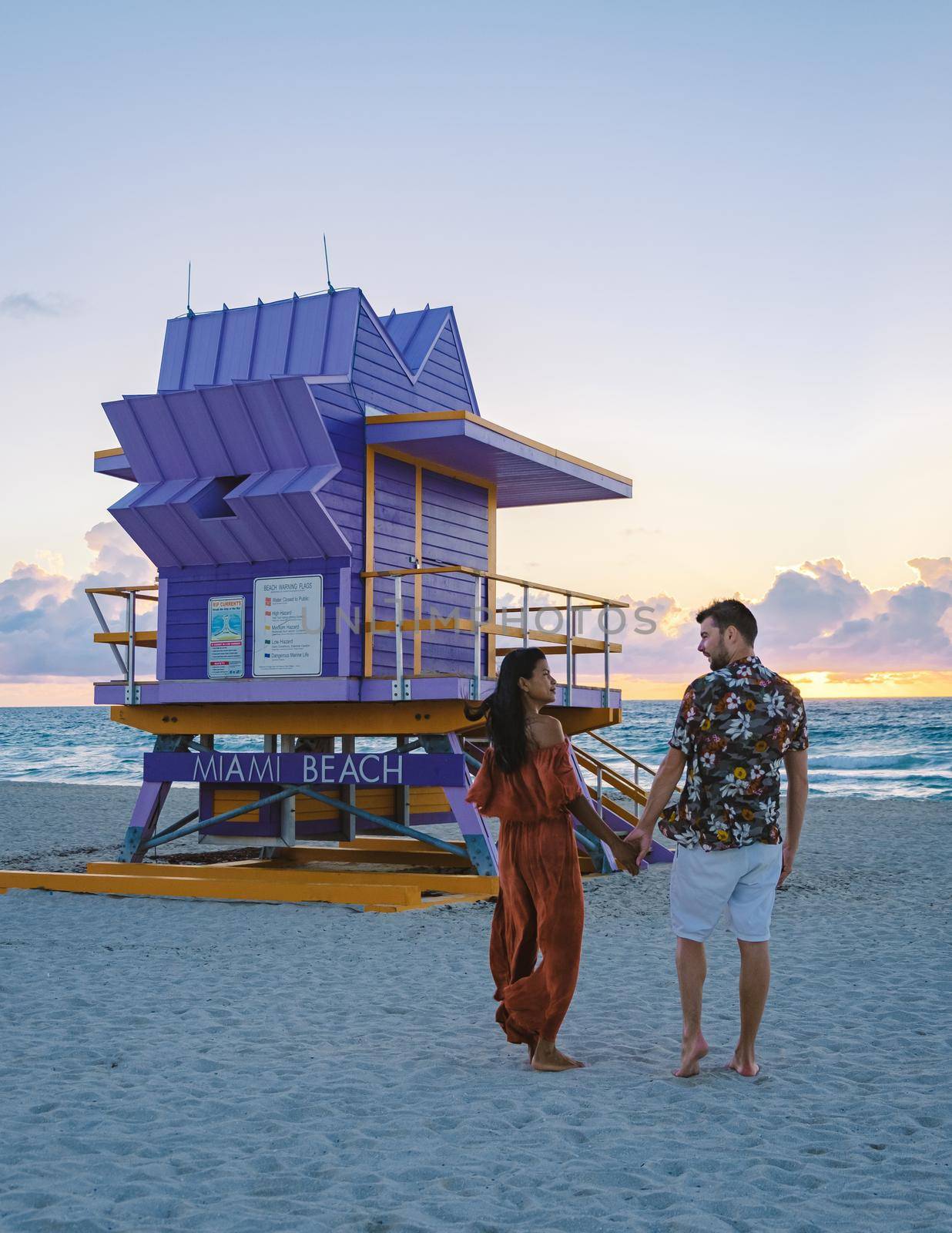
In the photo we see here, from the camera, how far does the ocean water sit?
147 feet

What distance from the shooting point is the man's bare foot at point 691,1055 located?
6.05m

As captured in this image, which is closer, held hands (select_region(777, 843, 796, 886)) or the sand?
the sand

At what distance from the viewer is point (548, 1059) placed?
6344 mm

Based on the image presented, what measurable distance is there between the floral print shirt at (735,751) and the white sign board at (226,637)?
824 centimetres

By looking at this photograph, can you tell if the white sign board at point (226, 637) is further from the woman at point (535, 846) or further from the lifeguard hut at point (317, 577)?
the woman at point (535, 846)

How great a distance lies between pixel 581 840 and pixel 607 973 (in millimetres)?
5741

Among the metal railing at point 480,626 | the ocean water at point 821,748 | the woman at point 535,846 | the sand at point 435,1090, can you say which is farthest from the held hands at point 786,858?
the ocean water at point 821,748

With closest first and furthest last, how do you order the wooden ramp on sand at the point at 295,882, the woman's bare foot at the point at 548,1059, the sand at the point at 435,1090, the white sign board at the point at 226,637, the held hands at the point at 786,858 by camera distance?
the sand at the point at 435,1090, the held hands at the point at 786,858, the woman's bare foot at the point at 548,1059, the wooden ramp on sand at the point at 295,882, the white sign board at the point at 226,637

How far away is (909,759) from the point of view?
165ft

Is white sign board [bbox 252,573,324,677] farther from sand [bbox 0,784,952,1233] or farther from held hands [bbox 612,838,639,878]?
held hands [bbox 612,838,639,878]

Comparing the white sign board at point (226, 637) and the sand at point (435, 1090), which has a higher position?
the white sign board at point (226, 637)

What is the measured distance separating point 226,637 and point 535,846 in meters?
7.85

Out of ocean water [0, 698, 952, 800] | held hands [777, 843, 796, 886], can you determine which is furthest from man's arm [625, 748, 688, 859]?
ocean water [0, 698, 952, 800]

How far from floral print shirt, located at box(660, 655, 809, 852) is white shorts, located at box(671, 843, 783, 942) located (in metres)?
0.06
